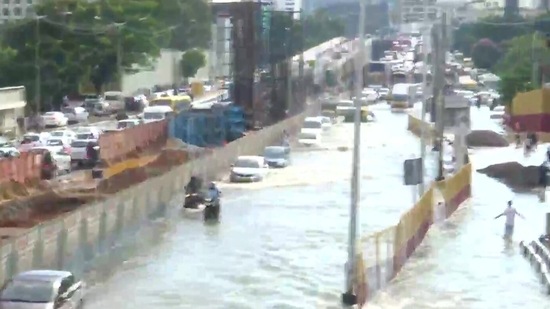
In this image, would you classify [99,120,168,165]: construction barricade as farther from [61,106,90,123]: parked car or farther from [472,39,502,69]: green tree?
[472,39,502,69]: green tree

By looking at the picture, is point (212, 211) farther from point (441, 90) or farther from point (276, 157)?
point (276, 157)

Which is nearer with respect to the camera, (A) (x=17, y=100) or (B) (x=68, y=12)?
(A) (x=17, y=100)

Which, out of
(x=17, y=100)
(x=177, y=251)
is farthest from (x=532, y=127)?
(x=17, y=100)

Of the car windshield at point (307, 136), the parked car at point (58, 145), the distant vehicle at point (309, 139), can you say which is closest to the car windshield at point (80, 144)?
the parked car at point (58, 145)

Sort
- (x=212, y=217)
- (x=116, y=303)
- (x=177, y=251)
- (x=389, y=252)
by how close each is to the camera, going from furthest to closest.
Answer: (x=212, y=217), (x=177, y=251), (x=389, y=252), (x=116, y=303)

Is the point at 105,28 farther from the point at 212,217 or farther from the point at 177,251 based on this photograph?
the point at 177,251

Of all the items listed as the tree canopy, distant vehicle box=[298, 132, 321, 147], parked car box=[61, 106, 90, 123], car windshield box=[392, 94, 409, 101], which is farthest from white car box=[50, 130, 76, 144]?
car windshield box=[392, 94, 409, 101]

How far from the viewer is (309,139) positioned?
64875 millimetres

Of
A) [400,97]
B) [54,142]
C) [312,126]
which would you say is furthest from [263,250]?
[400,97]

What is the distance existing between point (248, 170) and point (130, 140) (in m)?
6.50

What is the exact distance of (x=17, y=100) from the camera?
58.8m

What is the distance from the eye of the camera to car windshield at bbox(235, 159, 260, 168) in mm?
45406

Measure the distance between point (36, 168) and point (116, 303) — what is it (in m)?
16.5

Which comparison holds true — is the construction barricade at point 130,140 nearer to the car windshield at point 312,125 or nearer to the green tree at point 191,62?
the car windshield at point 312,125
